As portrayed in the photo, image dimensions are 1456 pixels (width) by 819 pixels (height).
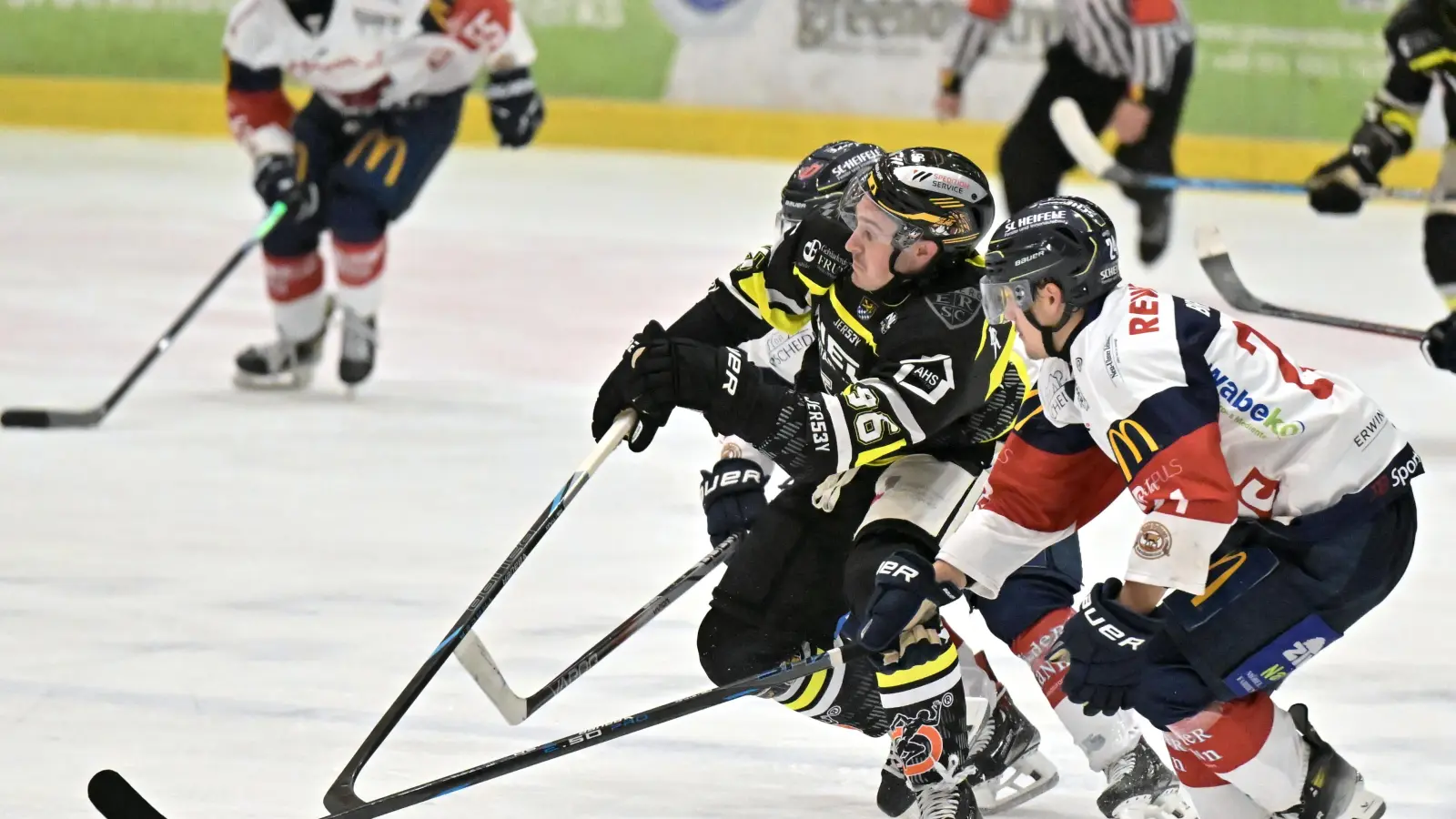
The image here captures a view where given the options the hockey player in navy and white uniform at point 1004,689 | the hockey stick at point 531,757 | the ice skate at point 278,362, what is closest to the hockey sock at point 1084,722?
the hockey player in navy and white uniform at point 1004,689

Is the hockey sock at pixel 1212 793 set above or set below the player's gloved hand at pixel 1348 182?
above

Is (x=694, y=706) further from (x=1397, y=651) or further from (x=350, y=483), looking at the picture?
(x=350, y=483)

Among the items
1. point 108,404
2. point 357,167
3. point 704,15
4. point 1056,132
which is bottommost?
point 704,15

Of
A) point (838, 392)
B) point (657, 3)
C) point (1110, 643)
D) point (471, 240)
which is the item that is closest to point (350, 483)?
point (838, 392)

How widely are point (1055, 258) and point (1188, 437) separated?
25 cm

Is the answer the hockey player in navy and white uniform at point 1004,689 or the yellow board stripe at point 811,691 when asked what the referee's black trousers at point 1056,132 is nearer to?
the hockey player in navy and white uniform at point 1004,689

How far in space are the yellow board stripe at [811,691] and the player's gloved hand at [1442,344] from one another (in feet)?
6.40

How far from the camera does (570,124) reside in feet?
31.6

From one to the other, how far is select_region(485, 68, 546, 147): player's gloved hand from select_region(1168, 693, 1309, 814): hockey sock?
3.47 meters

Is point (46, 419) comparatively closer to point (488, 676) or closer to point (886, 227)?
point (488, 676)

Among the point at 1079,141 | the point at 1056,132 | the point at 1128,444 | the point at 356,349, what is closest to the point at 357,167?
the point at 356,349

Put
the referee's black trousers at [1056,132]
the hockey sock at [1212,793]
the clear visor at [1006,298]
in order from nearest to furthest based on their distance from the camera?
the clear visor at [1006,298]
the hockey sock at [1212,793]
the referee's black trousers at [1056,132]

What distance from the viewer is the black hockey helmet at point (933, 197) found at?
247 cm

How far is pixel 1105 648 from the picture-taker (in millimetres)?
2117
